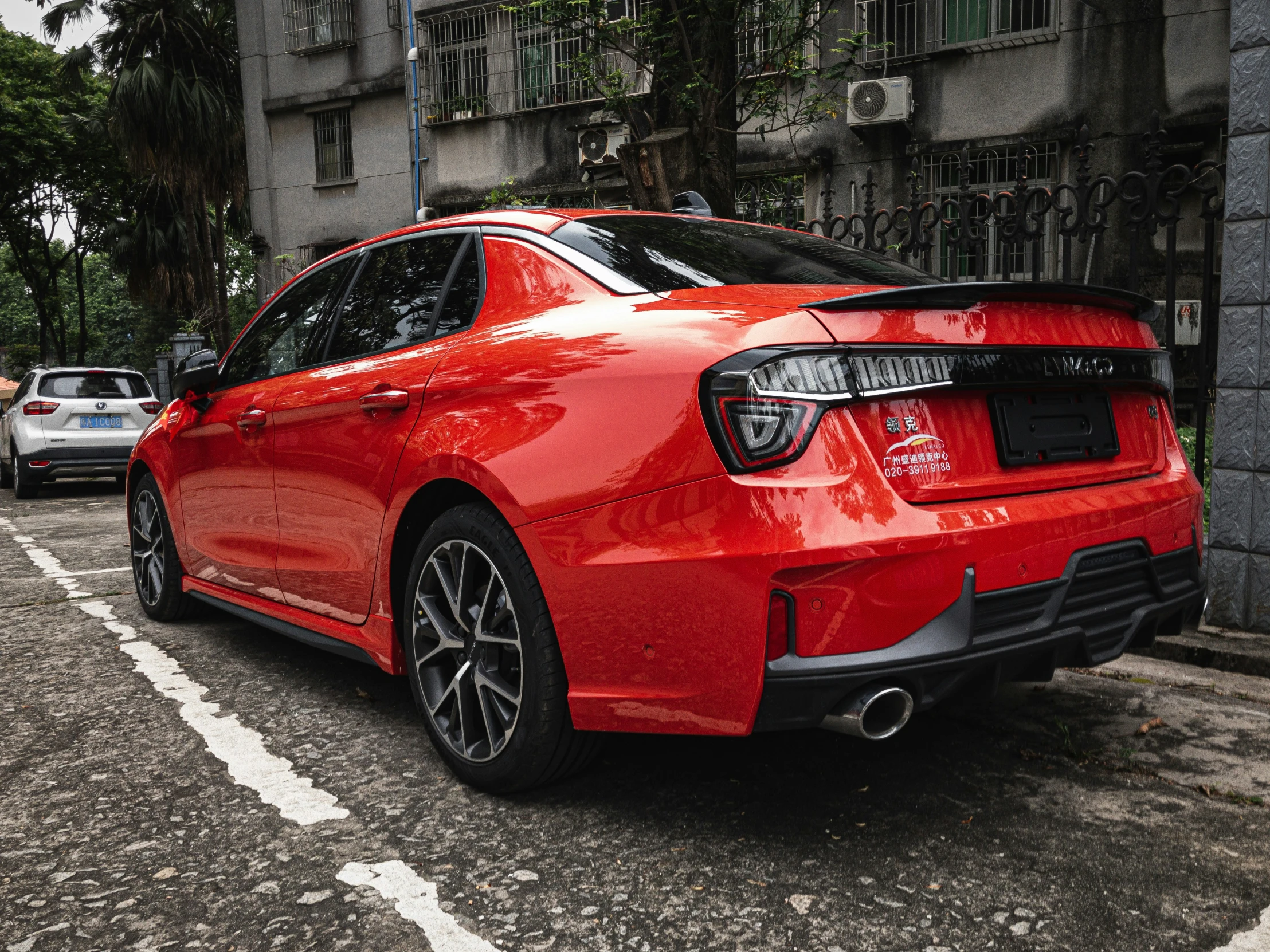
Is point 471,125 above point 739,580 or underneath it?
above

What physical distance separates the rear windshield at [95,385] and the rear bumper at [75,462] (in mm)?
694

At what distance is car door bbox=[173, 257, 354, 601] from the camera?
4016 mm

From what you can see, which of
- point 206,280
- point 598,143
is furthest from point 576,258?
point 206,280

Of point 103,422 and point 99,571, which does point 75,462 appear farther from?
point 99,571

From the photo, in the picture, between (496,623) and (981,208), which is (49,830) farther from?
(981,208)

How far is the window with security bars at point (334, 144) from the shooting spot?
789 inches

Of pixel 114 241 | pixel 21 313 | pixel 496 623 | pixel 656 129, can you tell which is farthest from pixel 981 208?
pixel 21 313

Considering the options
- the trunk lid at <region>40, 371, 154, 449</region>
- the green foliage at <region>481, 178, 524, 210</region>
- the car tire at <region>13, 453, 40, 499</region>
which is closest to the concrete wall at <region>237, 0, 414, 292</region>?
the green foliage at <region>481, 178, 524, 210</region>

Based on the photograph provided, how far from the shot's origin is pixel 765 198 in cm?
1476

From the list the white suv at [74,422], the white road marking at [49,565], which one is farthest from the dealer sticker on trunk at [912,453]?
the white suv at [74,422]

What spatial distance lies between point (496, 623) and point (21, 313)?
3283 inches

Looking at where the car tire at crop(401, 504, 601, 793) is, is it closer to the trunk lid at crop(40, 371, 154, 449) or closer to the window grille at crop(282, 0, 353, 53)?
the trunk lid at crop(40, 371, 154, 449)

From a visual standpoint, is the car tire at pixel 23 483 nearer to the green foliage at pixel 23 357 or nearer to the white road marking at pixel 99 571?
the white road marking at pixel 99 571

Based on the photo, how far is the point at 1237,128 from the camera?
14.6 ft
